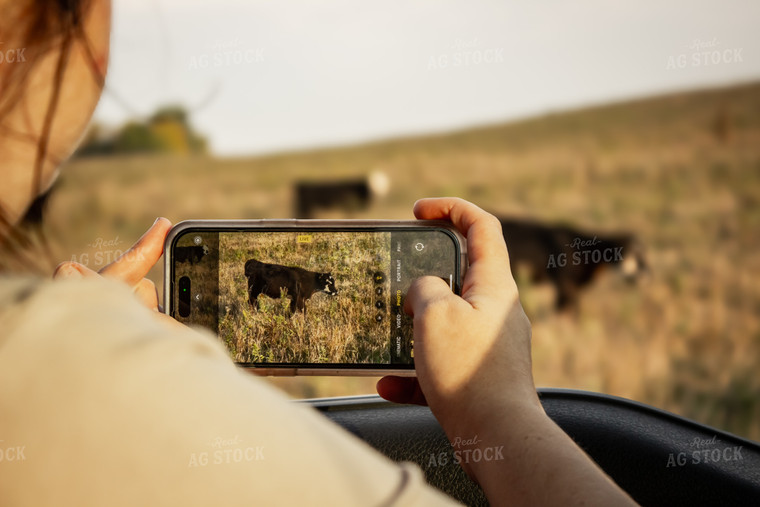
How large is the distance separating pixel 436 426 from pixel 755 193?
952 centimetres

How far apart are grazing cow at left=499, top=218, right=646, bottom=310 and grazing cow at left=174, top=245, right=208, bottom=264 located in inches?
143

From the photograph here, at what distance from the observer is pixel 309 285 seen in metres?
1.41

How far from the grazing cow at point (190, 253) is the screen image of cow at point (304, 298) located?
52 millimetres

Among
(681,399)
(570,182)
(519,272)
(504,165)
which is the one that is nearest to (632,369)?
(681,399)

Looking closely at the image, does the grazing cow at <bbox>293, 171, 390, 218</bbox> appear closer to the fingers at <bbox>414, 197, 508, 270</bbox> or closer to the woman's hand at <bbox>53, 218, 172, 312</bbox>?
the woman's hand at <bbox>53, 218, 172, 312</bbox>

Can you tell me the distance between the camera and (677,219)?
812 centimetres

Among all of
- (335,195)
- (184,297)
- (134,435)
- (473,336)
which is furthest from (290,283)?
(335,195)

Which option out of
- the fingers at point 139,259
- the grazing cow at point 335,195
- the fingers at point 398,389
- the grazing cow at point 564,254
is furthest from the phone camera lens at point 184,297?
the grazing cow at point 335,195

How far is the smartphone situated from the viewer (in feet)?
4.57

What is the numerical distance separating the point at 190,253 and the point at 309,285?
1.01ft

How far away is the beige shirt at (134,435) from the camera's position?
45 cm

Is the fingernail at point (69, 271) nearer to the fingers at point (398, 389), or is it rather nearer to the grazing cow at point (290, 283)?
the grazing cow at point (290, 283)

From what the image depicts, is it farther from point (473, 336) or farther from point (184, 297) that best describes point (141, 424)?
point (184, 297)

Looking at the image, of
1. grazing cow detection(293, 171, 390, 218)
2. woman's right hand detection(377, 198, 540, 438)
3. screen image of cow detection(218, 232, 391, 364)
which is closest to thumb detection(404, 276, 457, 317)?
woman's right hand detection(377, 198, 540, 438)
